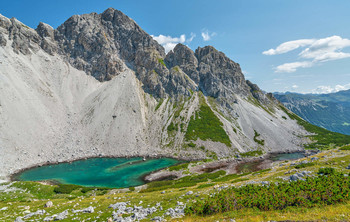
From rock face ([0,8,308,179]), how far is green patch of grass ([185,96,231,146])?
10.2ft

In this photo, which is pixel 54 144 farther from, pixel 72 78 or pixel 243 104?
pixel 243 104

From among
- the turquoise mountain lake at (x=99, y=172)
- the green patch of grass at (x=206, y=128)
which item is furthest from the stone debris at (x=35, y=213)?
the green patch of grass at (x=206, y=128)

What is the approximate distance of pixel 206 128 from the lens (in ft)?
384

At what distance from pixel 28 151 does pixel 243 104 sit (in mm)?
154158

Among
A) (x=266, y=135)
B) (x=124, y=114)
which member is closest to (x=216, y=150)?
(x=266, y=135)

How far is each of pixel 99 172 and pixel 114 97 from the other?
237ft

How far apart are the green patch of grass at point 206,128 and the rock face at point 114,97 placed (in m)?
3.12

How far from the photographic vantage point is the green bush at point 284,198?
1594cm

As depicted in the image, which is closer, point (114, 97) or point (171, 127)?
point (171, 127)

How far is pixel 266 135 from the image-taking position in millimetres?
117250

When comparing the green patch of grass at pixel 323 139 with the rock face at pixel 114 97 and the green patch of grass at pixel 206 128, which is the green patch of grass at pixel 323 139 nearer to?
the rock face at pixel 114 97

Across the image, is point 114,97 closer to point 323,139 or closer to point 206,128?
point 206,128

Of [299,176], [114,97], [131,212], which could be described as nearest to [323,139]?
[299,176]

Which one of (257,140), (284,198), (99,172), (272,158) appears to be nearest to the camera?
(284,198)
